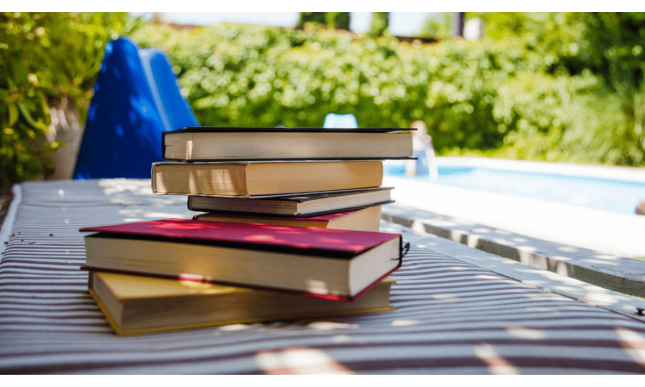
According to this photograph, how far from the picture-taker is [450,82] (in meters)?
10.2

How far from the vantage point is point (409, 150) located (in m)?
1.26

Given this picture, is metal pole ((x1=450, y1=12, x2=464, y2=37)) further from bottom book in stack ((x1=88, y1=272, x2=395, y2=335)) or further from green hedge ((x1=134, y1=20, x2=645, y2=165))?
bottom book in stack ((x1=88, y1=272, x2=395, y2=335))

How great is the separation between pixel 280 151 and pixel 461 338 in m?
0.59

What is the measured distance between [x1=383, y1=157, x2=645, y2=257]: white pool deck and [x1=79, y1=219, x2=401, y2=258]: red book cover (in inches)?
67.9

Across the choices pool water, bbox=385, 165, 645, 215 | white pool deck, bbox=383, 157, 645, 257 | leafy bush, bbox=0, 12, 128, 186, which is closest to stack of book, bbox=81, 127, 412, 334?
white pool deck, bbox=383, 157, 645, 257

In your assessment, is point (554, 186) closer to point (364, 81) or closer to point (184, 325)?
point (364, 81)

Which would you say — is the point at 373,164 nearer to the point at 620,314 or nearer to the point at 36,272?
the point at 620,314

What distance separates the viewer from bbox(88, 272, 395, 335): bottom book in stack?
656 mm

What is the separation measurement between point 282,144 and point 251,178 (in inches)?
6.2

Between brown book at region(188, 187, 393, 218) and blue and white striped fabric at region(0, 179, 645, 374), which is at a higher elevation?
brown book at region(188, 187, 393, 218)

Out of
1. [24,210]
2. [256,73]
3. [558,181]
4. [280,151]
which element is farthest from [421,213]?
[256,73]

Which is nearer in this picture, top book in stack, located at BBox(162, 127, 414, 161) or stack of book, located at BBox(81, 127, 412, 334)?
stack of book, located at BBox(81, 127, 412, 334)

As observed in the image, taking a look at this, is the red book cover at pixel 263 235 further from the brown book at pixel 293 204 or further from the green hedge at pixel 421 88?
the green hedge at pixel 421 88

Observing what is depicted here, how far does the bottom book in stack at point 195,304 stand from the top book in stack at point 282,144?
1.09 ft
